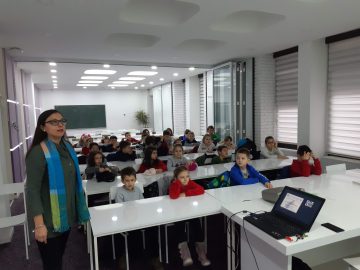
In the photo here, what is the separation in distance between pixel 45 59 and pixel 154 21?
3.10 metres

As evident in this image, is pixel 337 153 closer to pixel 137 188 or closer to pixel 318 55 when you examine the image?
pixel 318 55

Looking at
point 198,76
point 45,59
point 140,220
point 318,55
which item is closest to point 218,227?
point 140,220

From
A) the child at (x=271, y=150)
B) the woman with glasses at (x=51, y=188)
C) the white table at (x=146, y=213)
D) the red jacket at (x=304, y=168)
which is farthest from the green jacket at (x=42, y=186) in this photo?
the child at (x=271, y=150)

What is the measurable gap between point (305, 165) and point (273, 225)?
1.85 m

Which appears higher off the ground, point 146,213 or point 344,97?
point 344,97

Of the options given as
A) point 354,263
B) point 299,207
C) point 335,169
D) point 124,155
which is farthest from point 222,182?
point 124,155

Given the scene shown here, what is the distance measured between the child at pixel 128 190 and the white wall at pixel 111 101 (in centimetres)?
1144

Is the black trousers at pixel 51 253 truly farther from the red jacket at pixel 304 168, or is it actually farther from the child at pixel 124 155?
the child at pixel 124 155

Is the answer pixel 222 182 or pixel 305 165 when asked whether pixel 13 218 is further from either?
pixel 305 165

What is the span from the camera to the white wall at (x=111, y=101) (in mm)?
13117

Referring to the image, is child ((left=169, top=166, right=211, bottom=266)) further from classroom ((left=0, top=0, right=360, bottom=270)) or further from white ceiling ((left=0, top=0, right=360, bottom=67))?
white ceiling ((left=0, top=0, right=360, bottom=67))

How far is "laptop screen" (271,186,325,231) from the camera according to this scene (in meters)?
1.83

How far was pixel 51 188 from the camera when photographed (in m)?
1.74

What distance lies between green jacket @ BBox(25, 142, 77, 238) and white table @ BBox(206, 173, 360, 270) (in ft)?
4.09
